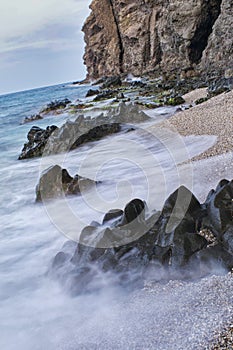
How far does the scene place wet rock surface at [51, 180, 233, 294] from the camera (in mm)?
2660

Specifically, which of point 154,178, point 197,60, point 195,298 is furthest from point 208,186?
point 197,60

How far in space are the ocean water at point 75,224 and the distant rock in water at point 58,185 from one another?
157mm

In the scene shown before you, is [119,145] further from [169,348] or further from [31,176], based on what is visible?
[169,348]

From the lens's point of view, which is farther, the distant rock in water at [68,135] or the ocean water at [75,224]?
the distant rock in water at [68,135]

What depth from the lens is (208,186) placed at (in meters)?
4.13

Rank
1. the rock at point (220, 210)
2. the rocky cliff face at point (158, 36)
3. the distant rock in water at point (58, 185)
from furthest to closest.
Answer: the rocky cliff face at point (158, 36)
the distant rock in water at point (58, 185)
the rock at point (220, 210)

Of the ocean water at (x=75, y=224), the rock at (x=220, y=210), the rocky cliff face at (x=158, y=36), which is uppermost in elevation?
the rocky cliff face at (x=158, y=36)

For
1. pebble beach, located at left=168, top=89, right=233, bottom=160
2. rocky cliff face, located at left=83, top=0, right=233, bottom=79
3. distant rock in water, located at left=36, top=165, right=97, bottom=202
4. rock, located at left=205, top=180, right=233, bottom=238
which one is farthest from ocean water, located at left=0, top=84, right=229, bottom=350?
rocky cliff face, located at left=83, top=0, right=233, bottom=79

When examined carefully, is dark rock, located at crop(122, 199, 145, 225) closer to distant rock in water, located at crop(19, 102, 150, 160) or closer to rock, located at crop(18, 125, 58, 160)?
distant rock in water, located at crop(19, 102, 150, 160)

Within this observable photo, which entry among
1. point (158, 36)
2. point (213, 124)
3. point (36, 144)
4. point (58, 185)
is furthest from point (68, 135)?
point (158, 36)

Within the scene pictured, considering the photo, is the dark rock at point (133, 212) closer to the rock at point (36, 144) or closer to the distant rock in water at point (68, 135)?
the distant rock in water at point (68, 135)

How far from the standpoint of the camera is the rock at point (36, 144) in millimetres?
10076

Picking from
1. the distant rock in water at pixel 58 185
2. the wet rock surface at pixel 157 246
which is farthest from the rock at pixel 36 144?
the wet rock surface at pixel 157 246

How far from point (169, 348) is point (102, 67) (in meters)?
55.7
